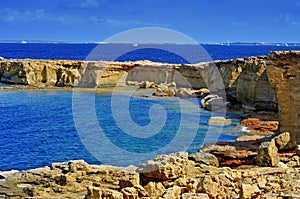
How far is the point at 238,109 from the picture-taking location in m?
38.2

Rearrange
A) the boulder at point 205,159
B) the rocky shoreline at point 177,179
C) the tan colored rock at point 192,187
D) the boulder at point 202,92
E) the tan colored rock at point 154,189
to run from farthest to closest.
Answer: the boulder at point 202,92 → the boulder at point 205,159 → the tan colored rock at point 154,189 → the tan colored rock at point 192,187 → the rocky shoreline at point 177,179

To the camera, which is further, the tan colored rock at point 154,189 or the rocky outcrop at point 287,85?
the rocky outcrop at point 287,85

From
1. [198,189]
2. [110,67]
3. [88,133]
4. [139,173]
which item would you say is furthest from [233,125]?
[110,67]

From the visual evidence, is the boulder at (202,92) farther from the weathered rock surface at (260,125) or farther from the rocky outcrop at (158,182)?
the rocky outcrop at (158,182)

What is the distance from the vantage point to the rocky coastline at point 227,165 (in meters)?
10.3

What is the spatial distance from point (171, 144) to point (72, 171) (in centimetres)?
1029

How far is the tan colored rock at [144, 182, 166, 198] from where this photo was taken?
11650 mm

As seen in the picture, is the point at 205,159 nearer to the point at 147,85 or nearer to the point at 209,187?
the point at 209,187

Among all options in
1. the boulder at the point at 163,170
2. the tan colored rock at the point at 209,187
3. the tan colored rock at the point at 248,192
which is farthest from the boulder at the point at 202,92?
the tan colored rock at the point at 248,192

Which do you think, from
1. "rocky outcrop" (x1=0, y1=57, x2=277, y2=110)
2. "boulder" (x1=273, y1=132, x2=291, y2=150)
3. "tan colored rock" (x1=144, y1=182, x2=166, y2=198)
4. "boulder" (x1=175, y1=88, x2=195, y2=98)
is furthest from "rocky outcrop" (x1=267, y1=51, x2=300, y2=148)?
"rocky outcrop" (x1=0, y1=57, x2=277, y2=110)

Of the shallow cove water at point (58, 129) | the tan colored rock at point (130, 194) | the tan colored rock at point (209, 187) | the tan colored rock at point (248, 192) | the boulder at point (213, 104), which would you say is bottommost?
the shallow cove water at point (58, 129)

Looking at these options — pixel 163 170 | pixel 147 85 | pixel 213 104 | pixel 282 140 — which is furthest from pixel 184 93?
pixel 163 170

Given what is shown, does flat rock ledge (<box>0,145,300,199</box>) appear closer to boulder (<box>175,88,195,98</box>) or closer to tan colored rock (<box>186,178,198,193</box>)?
tan colored rock (<box>186,178,198,193</box>)

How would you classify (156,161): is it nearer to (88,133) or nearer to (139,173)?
(139,173)
